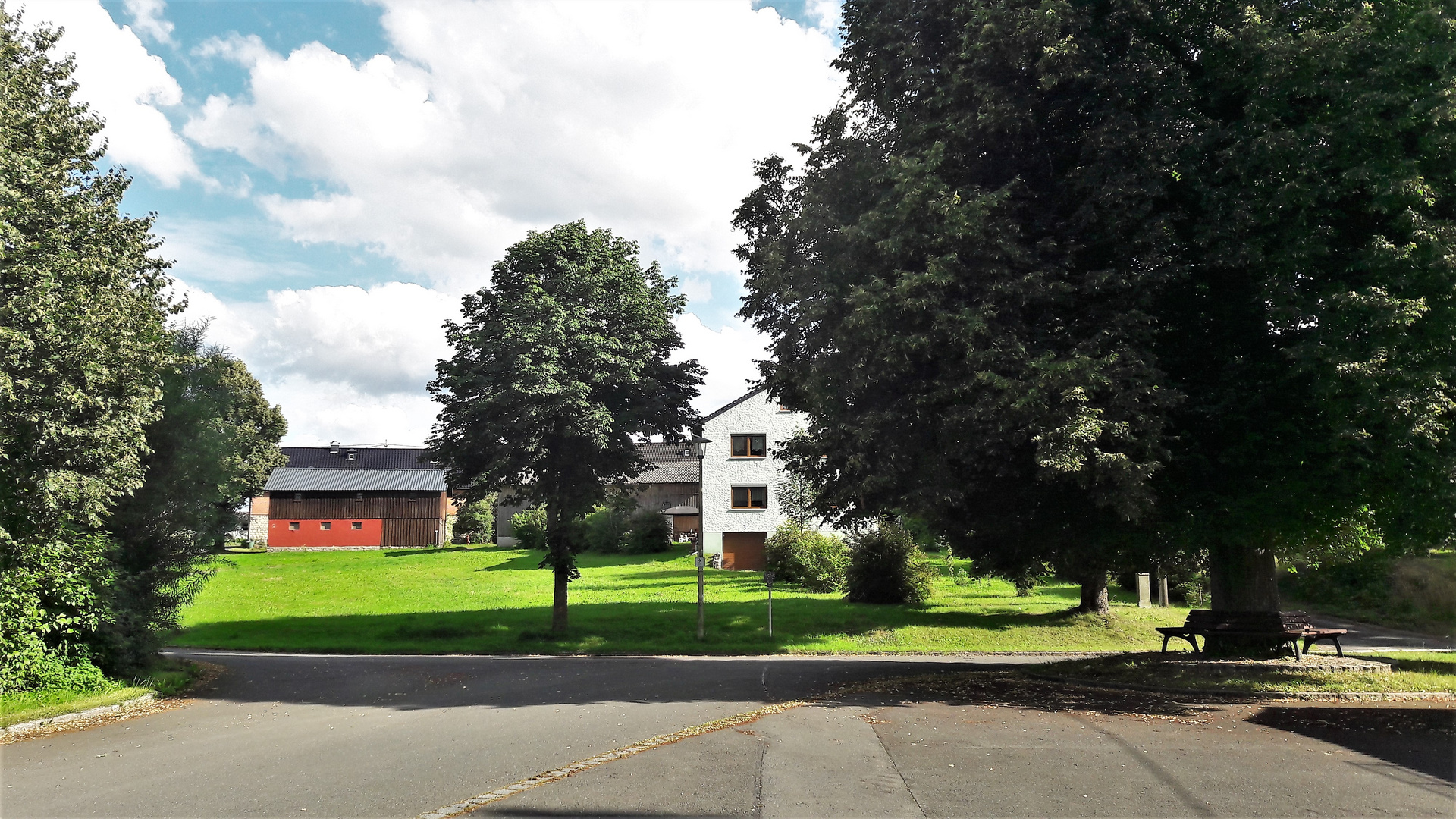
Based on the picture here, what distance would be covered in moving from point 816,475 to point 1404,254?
8799 millimetres

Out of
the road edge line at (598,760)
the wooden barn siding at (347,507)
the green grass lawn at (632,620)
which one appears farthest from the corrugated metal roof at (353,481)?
the road edge line at (598,760)

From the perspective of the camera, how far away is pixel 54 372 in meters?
11.2

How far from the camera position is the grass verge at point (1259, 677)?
12492mm

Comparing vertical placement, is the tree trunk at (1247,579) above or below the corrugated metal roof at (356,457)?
below

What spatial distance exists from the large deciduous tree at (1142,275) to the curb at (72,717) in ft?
35.3

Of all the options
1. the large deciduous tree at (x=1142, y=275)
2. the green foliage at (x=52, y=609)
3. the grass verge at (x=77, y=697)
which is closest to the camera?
the grass verge at (x=77, y=697)

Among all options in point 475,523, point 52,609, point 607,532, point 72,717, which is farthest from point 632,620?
point 475,523

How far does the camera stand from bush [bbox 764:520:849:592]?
34188 mm

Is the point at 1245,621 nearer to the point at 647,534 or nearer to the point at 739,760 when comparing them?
the point at 739,760

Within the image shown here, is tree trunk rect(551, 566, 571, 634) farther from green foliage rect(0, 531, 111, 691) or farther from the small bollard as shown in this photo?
the small bollard

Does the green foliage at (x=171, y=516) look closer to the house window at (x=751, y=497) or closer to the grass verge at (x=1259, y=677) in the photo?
the grass verge at (x=1259, y=677)

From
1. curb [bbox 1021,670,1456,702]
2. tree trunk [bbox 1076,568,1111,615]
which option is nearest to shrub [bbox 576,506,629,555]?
tree trunk [bbox 1076,568,1111,615]

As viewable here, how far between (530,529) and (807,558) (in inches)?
1021

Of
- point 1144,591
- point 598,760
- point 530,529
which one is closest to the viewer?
point 598,760
